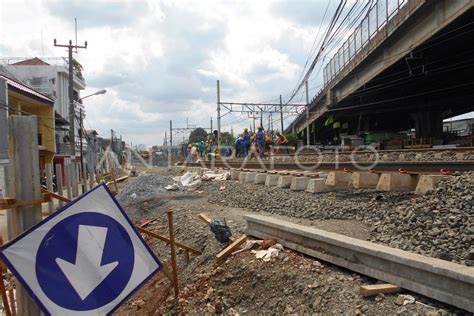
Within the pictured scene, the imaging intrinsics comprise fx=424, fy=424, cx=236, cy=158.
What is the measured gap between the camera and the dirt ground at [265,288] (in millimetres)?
4148

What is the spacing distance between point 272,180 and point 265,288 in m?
8.18

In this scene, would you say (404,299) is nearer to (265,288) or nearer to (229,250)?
(265,288)

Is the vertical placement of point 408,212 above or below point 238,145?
below

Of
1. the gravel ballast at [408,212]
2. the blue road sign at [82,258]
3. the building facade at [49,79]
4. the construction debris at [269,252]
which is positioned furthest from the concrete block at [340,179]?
the building facade at [49,79]

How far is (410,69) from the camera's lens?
70.6ft

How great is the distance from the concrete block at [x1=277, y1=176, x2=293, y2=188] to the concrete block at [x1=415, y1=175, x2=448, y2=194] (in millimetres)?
4423

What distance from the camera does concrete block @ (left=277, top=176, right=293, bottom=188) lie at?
12055 mm

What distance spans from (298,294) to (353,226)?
9.29 feet

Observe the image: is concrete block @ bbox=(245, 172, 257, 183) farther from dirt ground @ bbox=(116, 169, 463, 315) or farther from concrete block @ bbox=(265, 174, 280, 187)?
dirt ground @ bbox=(116, 169, 463, 315)

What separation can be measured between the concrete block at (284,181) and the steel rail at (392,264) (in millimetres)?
6000

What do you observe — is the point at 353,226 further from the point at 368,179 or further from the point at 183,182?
the point at 183,182

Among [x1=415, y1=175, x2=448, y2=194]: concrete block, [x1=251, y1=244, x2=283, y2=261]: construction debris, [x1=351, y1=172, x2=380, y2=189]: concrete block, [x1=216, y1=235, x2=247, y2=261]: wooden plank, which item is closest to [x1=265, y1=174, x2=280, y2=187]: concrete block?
[x1=351, y1=172, x2=380, y2=189]: concrete block

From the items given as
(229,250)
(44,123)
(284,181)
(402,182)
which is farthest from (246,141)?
(229,250)

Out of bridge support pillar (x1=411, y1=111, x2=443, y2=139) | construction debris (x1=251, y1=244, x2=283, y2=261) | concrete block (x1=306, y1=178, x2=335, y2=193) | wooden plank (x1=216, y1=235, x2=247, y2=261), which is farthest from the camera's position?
bridge support pillar (x1=411, y1=111, x2=443, y2=139)
